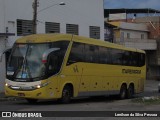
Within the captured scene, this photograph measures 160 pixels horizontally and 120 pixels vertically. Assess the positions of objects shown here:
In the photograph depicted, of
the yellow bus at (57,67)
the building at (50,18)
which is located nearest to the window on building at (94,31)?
the building at (50,18)

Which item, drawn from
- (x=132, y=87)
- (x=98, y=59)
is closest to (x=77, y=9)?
(x=132, y=87)

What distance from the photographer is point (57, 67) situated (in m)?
22.5

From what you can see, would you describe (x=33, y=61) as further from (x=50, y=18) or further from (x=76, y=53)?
(x=50, y=18)

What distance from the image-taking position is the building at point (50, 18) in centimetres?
3825

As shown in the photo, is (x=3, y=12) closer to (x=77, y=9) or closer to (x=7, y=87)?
(x=77, y=9)

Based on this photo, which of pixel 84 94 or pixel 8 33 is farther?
pixel 8 33

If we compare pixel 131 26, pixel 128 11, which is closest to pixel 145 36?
pixel 131 26

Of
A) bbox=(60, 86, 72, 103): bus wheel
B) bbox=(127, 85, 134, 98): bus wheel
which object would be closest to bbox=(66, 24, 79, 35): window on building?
bbox=(127, 85, 134, 98): bus wheel

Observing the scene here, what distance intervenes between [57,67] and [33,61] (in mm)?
1220

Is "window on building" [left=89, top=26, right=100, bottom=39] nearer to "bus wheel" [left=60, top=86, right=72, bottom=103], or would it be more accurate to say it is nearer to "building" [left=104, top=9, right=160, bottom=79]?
"building" [left=104, top=9, right=160, bottom=79]

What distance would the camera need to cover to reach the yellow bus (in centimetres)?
2191

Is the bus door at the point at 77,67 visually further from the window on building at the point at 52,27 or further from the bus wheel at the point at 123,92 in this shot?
the window on building at the point at 52,27

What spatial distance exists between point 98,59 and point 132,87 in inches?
252

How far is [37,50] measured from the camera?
73.5 feet
